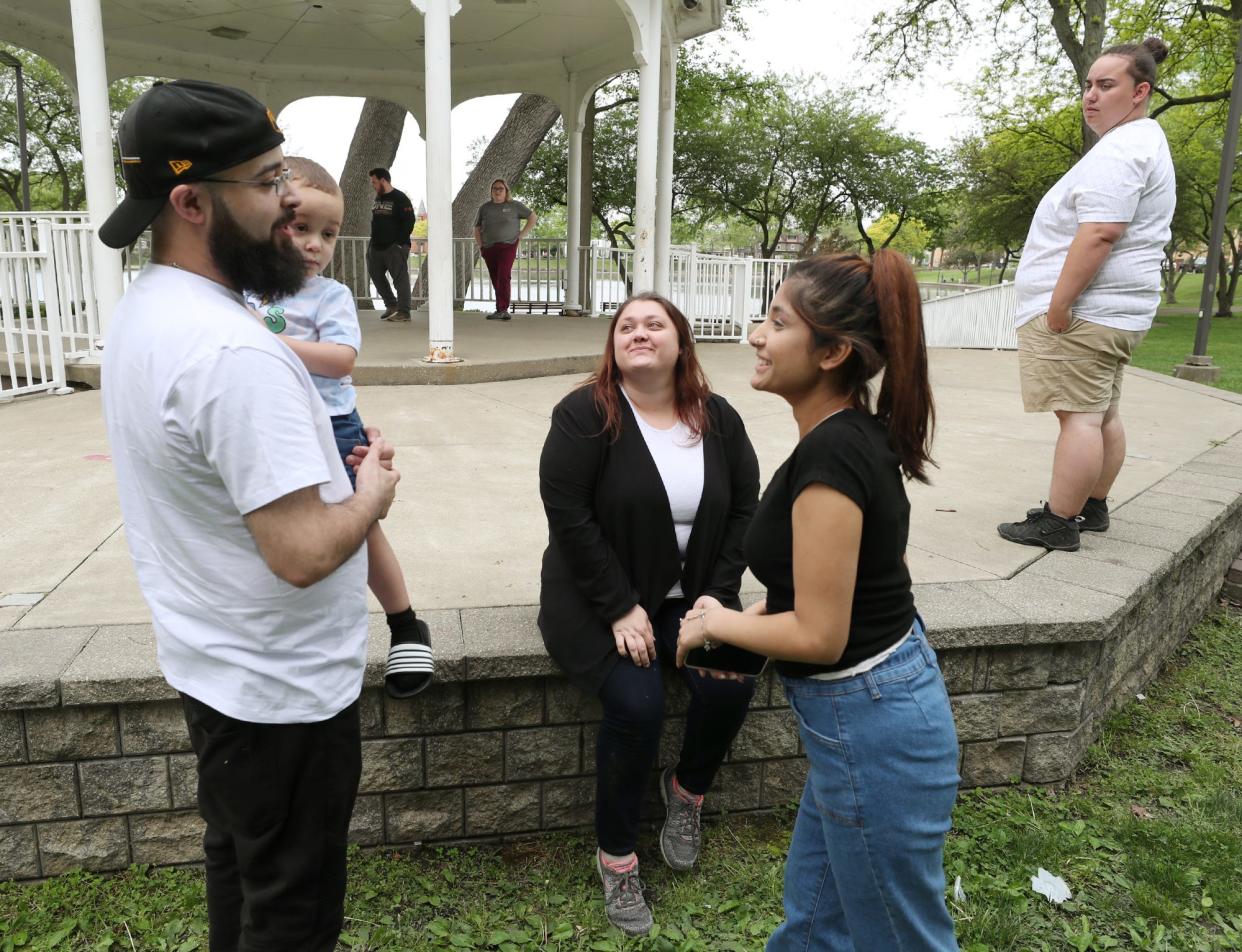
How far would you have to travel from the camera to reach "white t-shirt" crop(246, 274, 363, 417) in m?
2.50

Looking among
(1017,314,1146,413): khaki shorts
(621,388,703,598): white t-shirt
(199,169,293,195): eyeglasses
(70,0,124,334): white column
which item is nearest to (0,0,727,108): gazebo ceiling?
(70,0,124,334): white column

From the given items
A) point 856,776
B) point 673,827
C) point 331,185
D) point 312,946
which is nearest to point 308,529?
point 312,946

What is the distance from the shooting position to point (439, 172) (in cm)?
714

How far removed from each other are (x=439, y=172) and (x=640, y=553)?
5.51 meters

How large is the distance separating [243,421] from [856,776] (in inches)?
45.5

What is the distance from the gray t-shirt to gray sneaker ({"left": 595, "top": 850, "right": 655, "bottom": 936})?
9.21 meters

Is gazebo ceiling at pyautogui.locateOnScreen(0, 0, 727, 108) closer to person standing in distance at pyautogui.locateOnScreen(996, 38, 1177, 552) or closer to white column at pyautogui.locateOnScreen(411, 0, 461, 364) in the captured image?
white column at pyautogui.locateOnScreen(411, 0, 461, 364)

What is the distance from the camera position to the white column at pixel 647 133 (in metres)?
8.56

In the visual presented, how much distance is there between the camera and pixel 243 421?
1.26 meters

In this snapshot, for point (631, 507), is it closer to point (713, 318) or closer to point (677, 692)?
point (677, 692)

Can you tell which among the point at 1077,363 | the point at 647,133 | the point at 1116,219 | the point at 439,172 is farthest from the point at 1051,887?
the point at 647,133

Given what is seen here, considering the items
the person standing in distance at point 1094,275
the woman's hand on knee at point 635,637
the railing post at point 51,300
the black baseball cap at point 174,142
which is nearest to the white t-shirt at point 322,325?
the woman's hand on knee at point 635,637

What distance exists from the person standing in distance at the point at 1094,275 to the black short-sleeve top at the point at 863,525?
7.04 feet

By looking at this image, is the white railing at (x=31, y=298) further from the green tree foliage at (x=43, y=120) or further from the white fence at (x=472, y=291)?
the green tree foliage at (x=43, y=120)
